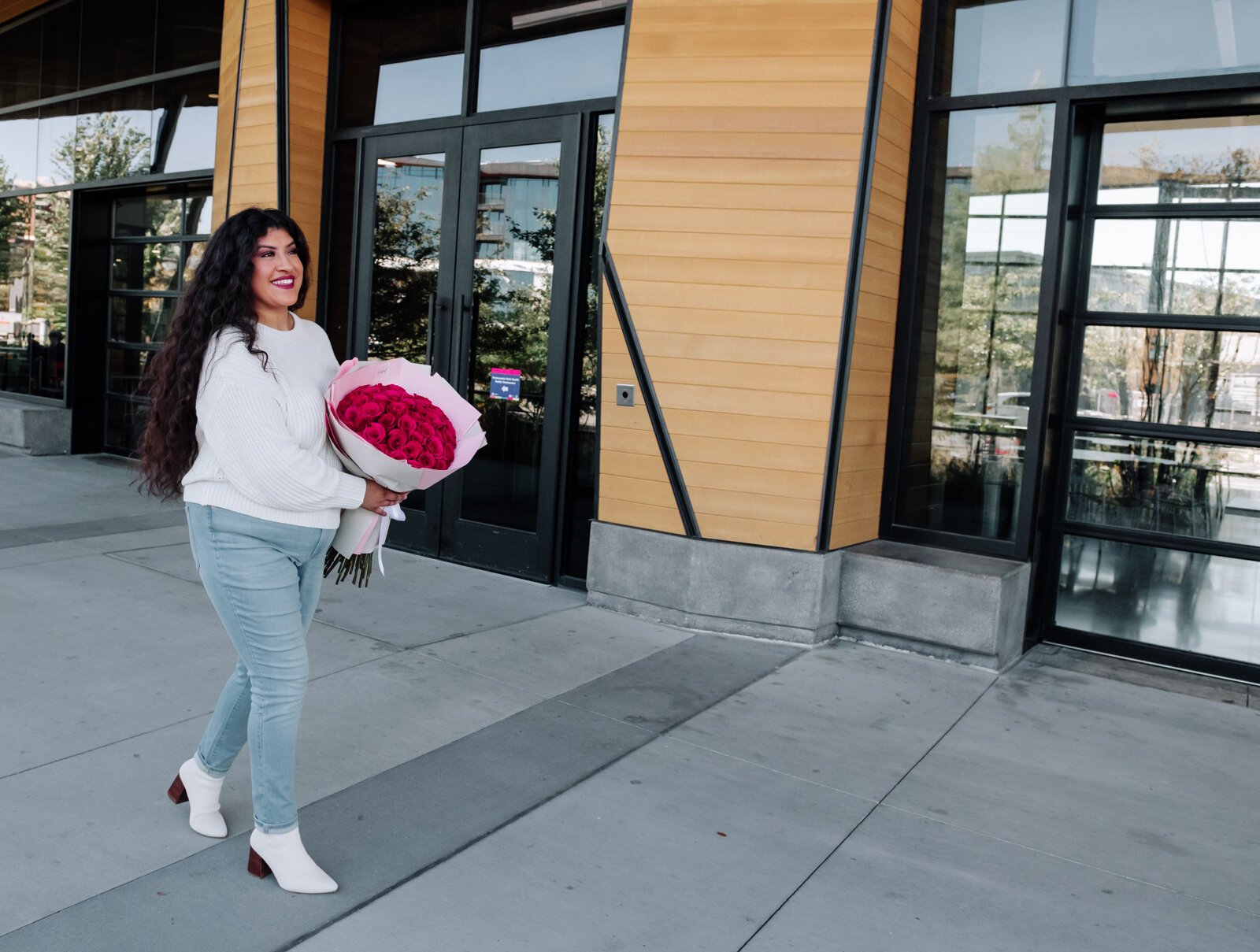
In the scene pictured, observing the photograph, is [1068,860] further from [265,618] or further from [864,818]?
[265,618]

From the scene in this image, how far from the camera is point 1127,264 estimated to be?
5453mm

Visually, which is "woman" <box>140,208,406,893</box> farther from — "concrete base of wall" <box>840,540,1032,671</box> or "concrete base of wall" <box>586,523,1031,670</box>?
"concrete base of wall" <box>840,540,1032,671</box>

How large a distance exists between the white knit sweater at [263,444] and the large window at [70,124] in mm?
7242

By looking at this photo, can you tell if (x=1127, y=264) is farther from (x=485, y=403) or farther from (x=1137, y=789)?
(x=485, y=403)

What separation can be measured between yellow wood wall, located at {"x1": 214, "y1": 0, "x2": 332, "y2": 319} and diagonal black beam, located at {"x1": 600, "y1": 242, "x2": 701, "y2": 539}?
8.81 feet

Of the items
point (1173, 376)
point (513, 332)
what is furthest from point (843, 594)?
point (513, 332)

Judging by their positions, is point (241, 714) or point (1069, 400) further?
point (1069, 400)

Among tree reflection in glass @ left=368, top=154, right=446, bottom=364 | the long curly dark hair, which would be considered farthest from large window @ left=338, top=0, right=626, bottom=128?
the long curly dark hair

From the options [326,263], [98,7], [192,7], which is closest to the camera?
[326,263]

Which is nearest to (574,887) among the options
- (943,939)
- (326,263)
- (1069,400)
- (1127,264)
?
(943,939)

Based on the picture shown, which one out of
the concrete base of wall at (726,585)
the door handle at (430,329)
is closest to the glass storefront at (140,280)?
the door handle at (430,329)

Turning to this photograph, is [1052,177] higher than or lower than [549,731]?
higher

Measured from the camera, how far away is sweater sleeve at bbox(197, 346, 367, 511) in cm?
268

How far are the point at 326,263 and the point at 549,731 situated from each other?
188 inches
